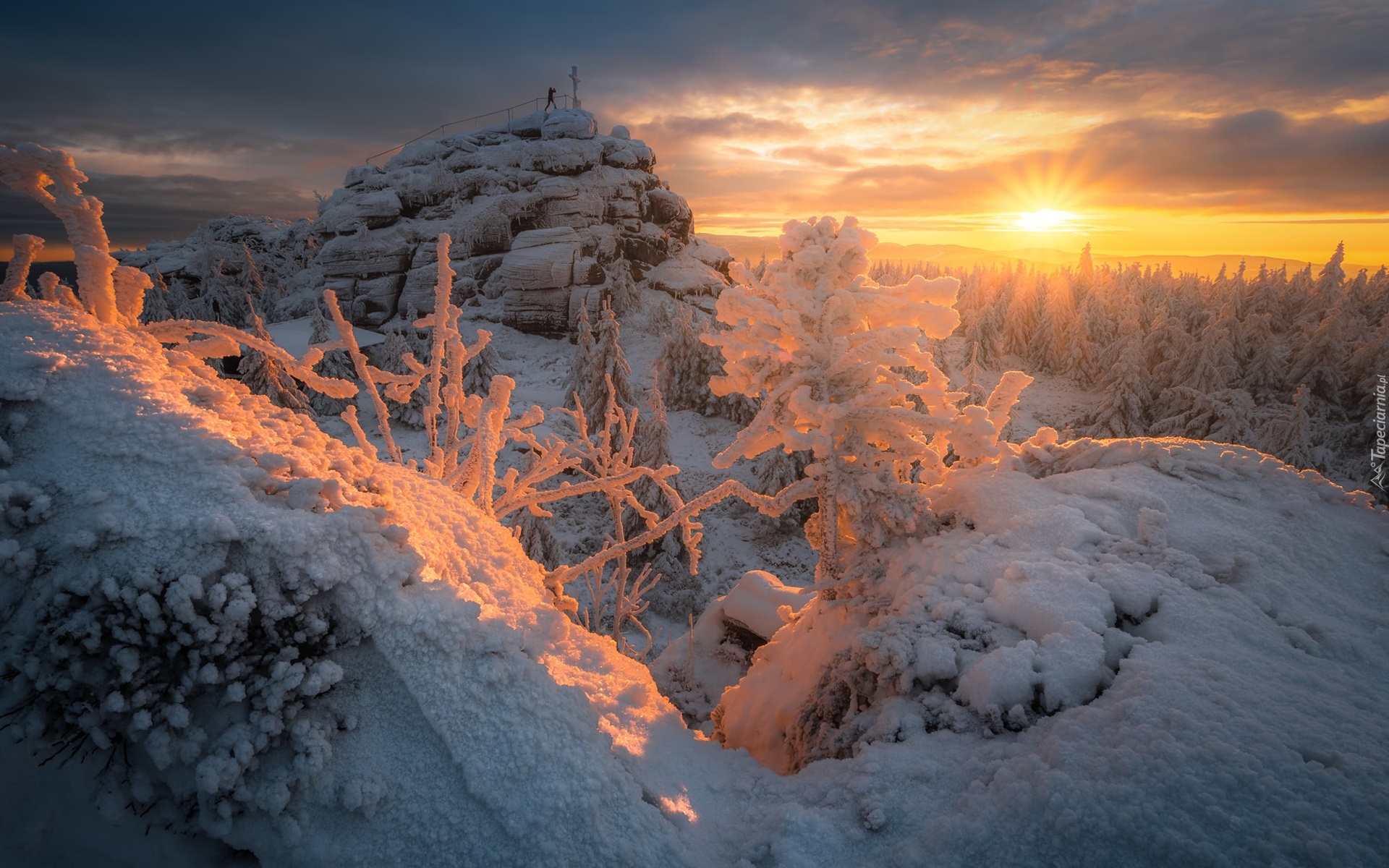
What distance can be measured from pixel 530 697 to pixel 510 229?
4954cm

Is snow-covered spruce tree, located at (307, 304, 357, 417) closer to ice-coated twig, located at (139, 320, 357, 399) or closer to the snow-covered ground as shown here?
ice-coated twig, located at (139, 320, 357, 399)

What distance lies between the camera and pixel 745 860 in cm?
282

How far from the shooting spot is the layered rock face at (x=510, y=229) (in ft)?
145

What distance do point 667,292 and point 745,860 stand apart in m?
47.9

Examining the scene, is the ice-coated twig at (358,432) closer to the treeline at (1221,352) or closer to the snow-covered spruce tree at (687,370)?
the treeline at (1221,352)

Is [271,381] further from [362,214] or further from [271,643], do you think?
[362,214]

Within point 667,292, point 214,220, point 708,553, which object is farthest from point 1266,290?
point 214,220

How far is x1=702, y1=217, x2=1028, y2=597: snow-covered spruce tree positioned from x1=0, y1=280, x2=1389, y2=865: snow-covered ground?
4.59ft

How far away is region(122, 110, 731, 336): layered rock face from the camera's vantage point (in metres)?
44.2

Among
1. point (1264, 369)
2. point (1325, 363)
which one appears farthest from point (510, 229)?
point (1325, 363)

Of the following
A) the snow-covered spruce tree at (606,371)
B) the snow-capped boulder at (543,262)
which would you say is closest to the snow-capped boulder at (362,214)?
the snow-capped boulder at (543,262)

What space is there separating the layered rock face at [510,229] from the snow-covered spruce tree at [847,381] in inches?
1529

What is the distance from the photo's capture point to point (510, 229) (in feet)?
152

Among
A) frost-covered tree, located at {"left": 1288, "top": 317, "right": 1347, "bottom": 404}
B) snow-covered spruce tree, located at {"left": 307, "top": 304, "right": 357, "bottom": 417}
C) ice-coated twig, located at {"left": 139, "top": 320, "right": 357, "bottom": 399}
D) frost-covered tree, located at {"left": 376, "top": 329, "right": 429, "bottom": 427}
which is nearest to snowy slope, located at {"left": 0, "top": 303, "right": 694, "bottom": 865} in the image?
ice-coated twig, located at {"left": 139, "top": 320, "right": 357, "bottom": 399}
